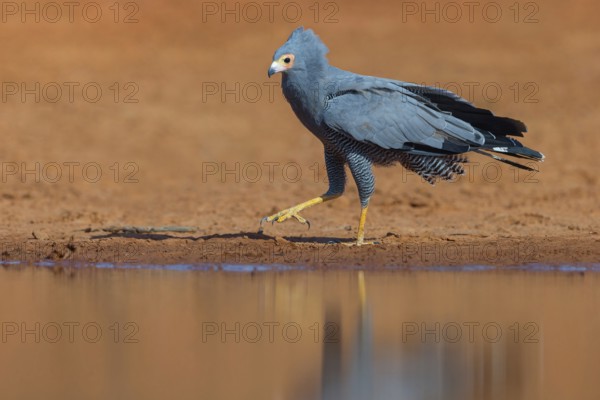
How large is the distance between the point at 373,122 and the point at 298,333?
3535 millimetres

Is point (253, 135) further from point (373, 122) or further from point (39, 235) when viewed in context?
point (373, 122)

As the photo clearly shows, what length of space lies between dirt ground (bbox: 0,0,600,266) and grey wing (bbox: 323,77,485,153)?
947 mm

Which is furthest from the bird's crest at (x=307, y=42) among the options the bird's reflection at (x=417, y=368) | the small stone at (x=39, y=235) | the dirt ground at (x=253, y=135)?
the bird's reflection at (x=417, y=368)

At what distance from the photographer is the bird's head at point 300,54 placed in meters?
11.3

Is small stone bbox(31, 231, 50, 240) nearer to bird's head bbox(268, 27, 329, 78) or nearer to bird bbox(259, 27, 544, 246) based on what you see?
bird bbox(259, 27, 544, 246)

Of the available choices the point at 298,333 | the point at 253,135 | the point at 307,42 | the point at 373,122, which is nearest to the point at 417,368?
the point at 298,333

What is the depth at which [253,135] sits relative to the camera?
59.5 ft

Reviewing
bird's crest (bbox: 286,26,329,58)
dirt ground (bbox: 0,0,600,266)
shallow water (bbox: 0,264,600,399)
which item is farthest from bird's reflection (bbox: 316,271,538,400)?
bird's crest (bbox: 286,26,329,58)

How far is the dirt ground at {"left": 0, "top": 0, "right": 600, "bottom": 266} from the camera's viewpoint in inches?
484

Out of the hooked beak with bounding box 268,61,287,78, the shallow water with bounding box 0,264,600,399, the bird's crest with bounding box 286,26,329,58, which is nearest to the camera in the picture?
the shallow water with bounding box 0,264,600,399

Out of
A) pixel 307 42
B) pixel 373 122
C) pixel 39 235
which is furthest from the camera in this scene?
pixel 39 235

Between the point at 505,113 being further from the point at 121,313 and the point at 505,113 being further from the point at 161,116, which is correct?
the point at 121,313

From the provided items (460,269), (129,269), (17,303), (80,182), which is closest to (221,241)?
(129,269)

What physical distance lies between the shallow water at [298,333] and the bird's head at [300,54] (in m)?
1.73
